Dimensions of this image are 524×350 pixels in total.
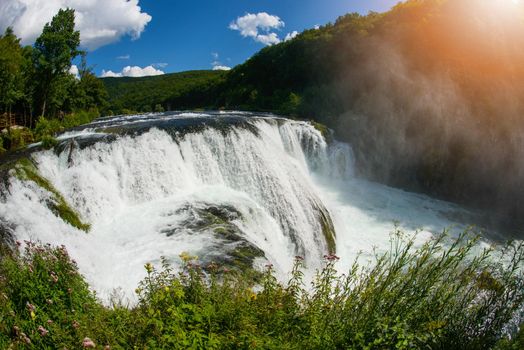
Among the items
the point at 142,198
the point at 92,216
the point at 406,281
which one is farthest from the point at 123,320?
the point at 142,198

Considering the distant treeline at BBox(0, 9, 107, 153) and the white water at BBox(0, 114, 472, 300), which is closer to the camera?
the white water at BBox(0, 114, 472, 300)

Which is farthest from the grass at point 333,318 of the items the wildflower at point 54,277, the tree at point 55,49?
the tree at point 55,49

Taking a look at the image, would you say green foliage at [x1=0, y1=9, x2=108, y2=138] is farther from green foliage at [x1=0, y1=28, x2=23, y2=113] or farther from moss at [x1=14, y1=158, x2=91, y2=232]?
moss at [x1=14, y1=158, x2=91, y2=232]

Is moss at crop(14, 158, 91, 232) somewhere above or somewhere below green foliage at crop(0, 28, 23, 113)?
below

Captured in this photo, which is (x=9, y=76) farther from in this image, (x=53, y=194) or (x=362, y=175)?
(x=362, y=175)

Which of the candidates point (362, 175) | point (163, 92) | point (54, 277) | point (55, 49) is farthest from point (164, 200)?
point (163, 92)

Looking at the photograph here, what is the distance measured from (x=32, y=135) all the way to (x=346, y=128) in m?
18.7

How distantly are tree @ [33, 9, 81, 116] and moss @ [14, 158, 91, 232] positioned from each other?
1714 centimetres

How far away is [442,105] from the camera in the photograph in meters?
23.4

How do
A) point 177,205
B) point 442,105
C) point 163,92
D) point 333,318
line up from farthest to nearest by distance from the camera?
point 163,92
point 442,105
point 177,205
point 333,318

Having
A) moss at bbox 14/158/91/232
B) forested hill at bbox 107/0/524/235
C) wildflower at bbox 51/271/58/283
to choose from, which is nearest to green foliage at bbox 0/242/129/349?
wildflower at bbox 51/271/58/283

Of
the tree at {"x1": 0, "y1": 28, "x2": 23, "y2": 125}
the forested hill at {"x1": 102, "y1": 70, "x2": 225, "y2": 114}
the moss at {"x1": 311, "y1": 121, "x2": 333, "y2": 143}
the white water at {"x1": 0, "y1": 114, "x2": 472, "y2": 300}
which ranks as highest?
the forested hill at {"x1": 102, "y1": 70, "x2": 225, "y2": 114}

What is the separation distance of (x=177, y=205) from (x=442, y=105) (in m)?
19.2

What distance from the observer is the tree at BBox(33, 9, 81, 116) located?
966 inches
